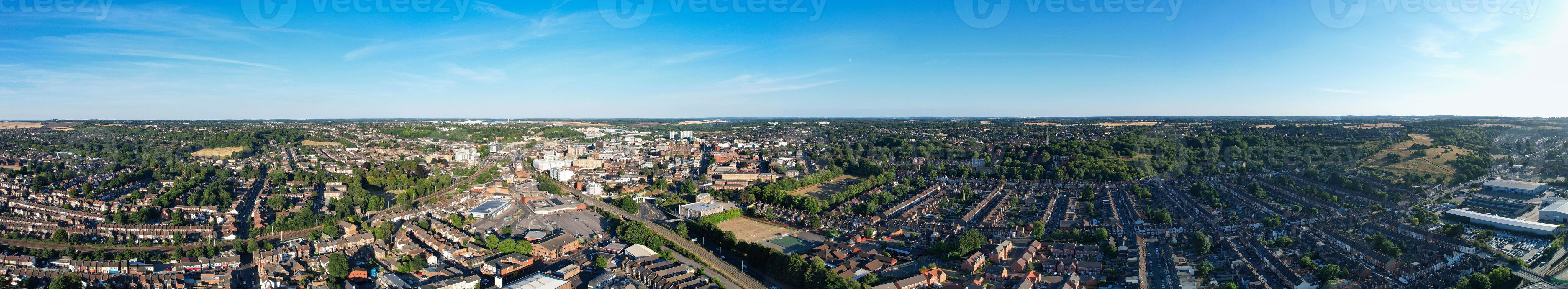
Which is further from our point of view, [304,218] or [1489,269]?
[304,218]

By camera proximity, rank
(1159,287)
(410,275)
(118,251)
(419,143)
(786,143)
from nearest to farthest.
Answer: (1159,287)
(410,275)
(118,251)
(419,143)
(786,143)

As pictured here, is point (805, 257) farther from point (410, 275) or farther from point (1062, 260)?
point (410, 275)

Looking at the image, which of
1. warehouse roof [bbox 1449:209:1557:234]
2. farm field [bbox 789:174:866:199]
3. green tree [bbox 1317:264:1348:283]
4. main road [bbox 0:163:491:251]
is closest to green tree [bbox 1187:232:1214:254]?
green tree [bbox 1317:264:1348:283]

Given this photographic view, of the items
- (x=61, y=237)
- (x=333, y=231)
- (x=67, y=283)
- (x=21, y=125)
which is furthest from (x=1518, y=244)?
(x=21, y=125)

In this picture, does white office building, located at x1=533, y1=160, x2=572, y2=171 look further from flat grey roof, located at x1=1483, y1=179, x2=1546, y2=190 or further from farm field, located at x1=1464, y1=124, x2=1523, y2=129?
farm field, located at x1=1464, y1=124, x2=1523, y2=129

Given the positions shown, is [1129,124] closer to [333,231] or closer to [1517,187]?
[1517,187]

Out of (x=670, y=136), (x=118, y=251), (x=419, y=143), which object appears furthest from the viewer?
(x=670, y=136)

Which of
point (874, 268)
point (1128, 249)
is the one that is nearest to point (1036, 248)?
point (1128, 249)
